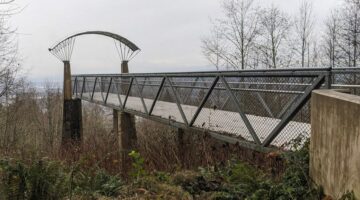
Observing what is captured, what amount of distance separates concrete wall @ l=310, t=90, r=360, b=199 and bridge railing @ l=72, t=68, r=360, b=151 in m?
0.90

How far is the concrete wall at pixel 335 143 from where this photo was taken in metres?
2.84

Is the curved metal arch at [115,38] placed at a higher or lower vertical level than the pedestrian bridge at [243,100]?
higher

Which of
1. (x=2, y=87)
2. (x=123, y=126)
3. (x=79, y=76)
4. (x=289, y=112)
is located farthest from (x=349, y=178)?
(x=79, y=76)

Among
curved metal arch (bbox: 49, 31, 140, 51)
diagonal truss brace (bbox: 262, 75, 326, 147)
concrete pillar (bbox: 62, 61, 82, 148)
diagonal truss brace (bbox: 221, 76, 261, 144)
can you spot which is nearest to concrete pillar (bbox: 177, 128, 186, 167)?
diagonal truss brace (bbox: 221, 76, 261, 144)

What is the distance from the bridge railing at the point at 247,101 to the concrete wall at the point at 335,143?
35.3 inches

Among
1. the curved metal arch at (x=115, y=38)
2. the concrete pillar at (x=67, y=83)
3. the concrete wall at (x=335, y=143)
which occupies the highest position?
the curved metal arch at (x=115, y=38)

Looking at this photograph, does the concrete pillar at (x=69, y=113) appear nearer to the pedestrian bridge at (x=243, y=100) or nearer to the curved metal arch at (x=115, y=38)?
the curved metal arch at (x=115, y=38)

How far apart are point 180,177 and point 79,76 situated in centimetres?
1675

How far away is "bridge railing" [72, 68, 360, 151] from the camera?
5.02 meters

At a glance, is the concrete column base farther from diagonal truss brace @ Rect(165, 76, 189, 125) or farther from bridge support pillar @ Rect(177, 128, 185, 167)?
diagonal truss brace @ Rect(165, 76, 189, 125)

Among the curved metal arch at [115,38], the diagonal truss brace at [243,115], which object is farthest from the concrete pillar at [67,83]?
the diagonal truss brace at [243,115]

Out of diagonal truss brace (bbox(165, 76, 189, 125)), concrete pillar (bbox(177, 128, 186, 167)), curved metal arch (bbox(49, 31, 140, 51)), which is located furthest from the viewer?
curved metal arch (bbox(49, 31, 140, 51))

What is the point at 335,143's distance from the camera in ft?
10.7

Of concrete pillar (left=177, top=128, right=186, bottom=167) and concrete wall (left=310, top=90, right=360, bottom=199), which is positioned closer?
concrete wall (left=310, top=90, right=360, bottom=199)
